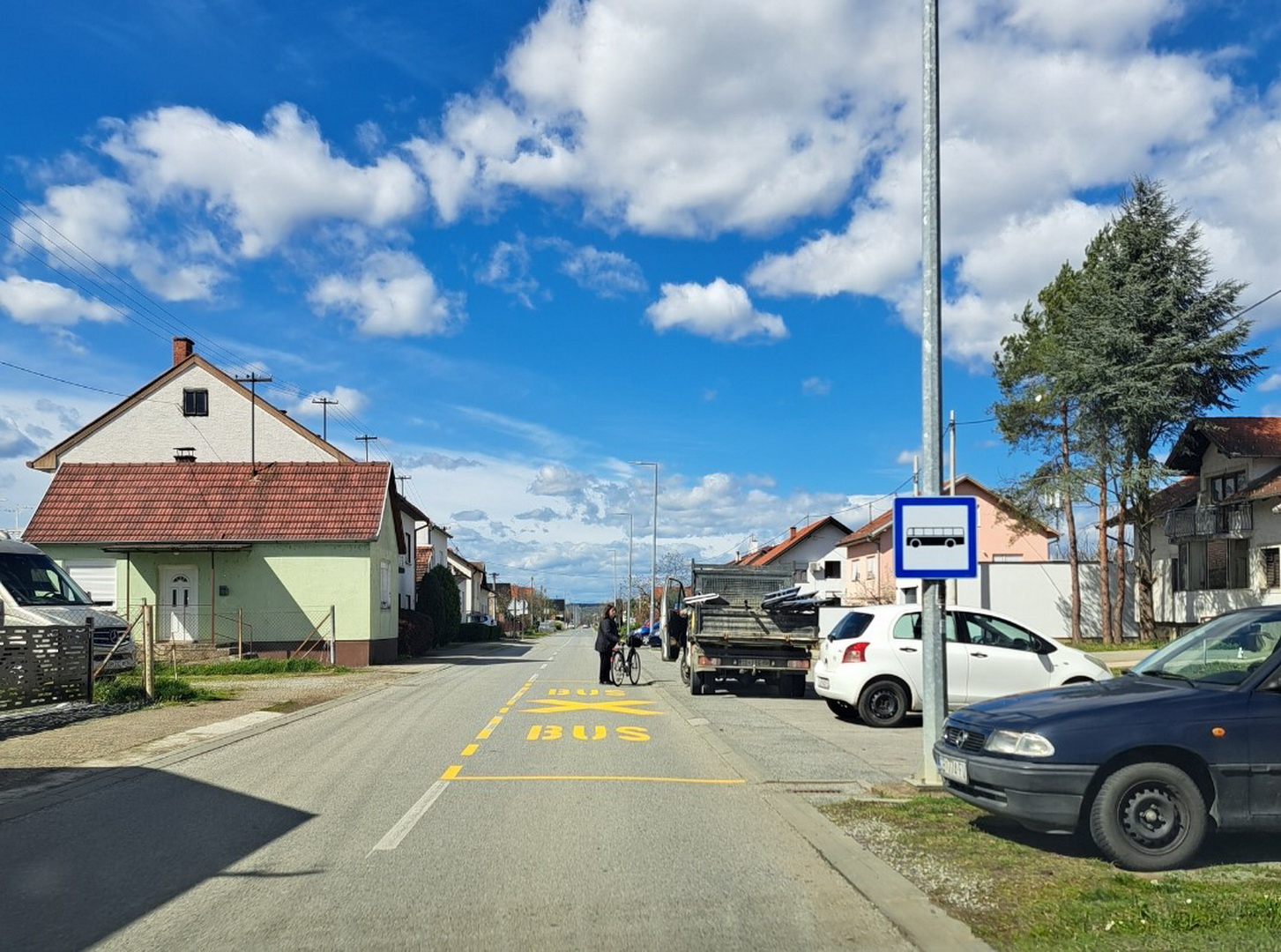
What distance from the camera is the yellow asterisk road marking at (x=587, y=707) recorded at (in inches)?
702

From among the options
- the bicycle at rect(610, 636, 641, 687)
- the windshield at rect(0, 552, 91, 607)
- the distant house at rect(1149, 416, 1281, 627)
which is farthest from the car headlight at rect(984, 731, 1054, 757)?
the distant house at rect(1149, 416, 1281, 627)

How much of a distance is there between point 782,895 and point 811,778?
4.31 meters

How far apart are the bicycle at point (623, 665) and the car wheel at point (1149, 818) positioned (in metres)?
17.6

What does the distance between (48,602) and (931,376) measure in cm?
1716

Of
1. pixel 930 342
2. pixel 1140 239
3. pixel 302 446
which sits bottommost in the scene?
pixel 930 342

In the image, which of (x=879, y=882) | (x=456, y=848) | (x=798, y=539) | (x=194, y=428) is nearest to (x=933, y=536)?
(x=879, y=882)

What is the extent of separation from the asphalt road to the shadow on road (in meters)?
0.02

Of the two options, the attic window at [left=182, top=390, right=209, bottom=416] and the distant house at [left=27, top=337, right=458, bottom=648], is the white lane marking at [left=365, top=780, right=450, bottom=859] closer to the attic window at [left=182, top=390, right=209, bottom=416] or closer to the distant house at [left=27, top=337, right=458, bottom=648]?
the distant house at [left=27, top=337, right=458, bottom=648]

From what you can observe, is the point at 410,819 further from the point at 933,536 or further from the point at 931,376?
the point at 931,376

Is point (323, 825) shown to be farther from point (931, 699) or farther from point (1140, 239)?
point (1140, 239)

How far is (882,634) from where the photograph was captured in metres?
15.4

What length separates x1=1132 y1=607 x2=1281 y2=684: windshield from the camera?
7.34 m

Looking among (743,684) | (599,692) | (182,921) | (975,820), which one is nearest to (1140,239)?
(743,684)

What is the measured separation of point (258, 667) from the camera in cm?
3050
